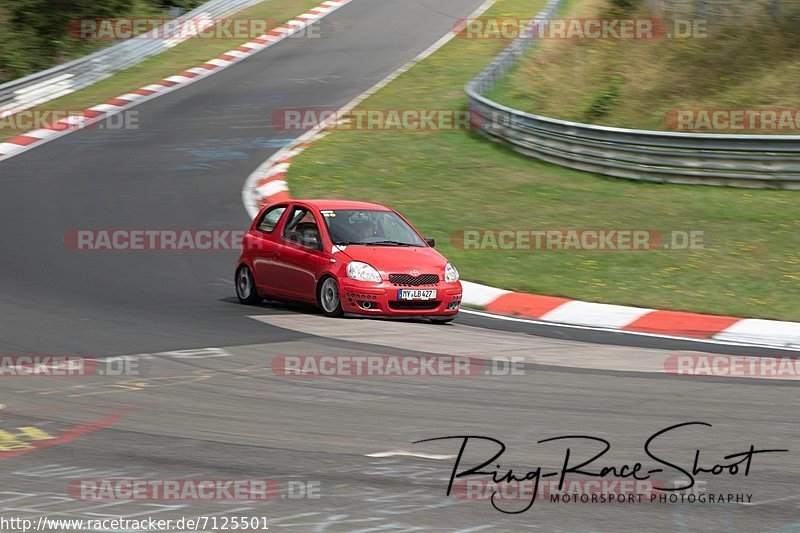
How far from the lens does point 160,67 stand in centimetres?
3416

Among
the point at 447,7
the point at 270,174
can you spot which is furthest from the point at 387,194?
the point at 447,7

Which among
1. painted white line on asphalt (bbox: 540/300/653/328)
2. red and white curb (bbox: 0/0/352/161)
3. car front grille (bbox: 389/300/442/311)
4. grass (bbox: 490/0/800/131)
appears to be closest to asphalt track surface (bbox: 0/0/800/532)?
car front grille (bbox: 389/300/442/311)

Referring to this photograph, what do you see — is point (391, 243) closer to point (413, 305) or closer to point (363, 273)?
point (363, 273)

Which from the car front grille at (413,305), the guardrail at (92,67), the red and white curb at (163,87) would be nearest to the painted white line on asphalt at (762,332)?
the car front grille at (413,305)

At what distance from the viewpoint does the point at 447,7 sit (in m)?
42.9

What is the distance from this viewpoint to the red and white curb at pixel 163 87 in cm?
2619

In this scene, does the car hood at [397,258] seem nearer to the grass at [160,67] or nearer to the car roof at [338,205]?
the car roof at [338,205]

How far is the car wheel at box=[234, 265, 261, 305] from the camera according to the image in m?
14.2

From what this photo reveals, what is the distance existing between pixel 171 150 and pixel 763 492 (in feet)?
67.3

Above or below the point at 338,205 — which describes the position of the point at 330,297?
below

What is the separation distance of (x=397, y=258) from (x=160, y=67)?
22523 mm

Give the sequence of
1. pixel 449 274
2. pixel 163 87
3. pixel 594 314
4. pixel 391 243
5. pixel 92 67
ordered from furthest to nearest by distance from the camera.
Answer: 1. pixel 92 67
2. pixel 163 87
3. pixel 391 243
4. pixel 594 314
5. pixel 449 274

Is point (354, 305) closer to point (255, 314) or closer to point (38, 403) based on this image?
point (255, 314)

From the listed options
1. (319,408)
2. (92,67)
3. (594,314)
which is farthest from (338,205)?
(92,67)
